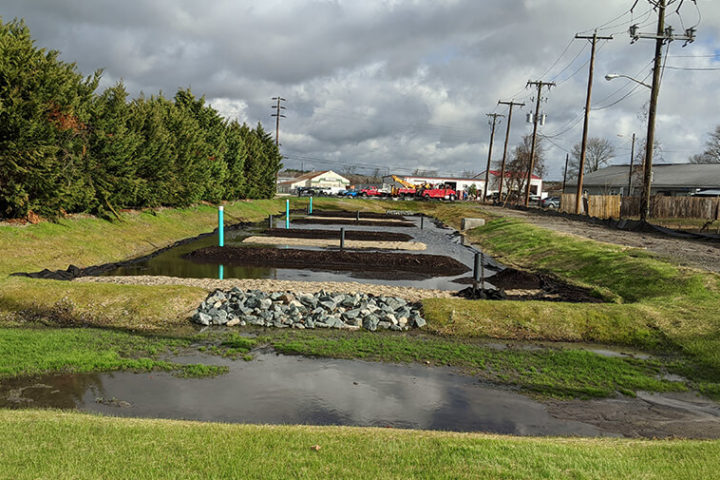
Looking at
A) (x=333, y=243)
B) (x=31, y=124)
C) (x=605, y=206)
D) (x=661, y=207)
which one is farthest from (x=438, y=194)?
(x=31, y=124)

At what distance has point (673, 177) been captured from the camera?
63094 mm

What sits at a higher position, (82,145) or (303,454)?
(82,145)

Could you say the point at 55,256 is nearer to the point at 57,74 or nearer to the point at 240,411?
the point at 57,74

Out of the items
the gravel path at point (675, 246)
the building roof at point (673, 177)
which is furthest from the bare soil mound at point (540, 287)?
the building roof at point (673, 177)

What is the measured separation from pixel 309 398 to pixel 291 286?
23.9ft

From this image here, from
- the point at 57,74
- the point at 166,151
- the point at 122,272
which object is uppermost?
the point at 57,74

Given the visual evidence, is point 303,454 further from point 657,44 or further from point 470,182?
point 470,182

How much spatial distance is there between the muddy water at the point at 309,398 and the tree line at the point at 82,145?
42.4ft

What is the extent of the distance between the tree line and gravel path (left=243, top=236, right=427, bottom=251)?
6714 millimetres

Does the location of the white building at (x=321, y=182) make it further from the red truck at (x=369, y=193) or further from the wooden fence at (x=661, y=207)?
the wooden fence at (x=661, y=207)

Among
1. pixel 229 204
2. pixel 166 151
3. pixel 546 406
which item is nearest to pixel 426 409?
pixel 546 406

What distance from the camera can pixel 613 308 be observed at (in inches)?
469

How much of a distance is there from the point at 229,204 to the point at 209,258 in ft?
82.7

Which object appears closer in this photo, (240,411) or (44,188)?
(240,411)
